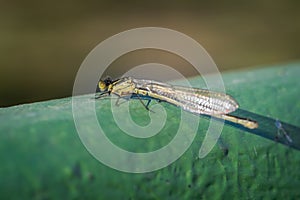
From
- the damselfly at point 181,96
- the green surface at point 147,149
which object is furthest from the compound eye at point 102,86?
the green surface at point 147,149

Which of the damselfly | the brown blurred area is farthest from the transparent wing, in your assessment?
the brown blurred area

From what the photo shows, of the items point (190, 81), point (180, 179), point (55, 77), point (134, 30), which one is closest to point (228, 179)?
point (180, 179)

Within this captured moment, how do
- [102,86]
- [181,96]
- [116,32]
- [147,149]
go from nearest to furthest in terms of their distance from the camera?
[147,149], [181,96], [102,86], [116,32]

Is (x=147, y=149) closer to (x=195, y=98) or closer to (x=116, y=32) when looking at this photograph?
(x=195, y=98)

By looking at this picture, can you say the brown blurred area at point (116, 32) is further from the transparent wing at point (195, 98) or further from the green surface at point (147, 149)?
the green surface at point (147, 149)

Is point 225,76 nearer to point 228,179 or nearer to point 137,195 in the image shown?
point 228,179

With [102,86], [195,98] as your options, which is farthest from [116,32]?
[195,98]
